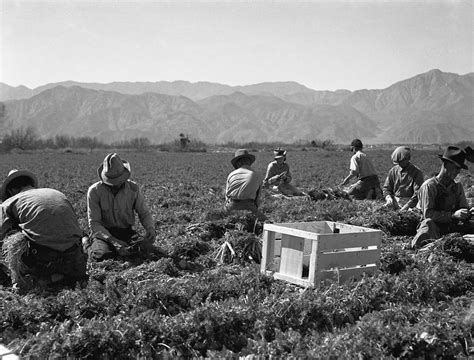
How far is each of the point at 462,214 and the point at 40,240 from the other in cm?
640

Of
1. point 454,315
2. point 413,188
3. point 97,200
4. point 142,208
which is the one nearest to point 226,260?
point 142,208

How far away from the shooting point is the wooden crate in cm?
689

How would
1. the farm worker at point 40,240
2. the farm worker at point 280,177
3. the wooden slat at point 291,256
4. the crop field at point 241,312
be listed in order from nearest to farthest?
1. the crop field at point 241,312
2. the farm worker at point 40,240
3. the wooden slat at point 291,256
4. the farm worker at point 280,177

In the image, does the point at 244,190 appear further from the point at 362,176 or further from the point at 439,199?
the point at 362,176

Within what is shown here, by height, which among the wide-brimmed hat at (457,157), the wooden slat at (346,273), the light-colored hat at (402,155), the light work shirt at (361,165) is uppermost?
the wide-brimmed hat at (457,157)

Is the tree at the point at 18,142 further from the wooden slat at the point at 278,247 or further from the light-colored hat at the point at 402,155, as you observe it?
the wooden slat at the point at 278,247

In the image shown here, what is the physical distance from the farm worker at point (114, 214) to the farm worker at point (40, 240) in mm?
1297

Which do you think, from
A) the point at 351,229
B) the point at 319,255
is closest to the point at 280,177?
the point at 351,229

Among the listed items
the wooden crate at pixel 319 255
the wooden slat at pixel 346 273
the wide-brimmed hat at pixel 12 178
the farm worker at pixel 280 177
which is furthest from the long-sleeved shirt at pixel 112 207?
the farm worker at pixel 280 177

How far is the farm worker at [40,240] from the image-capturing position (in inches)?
261

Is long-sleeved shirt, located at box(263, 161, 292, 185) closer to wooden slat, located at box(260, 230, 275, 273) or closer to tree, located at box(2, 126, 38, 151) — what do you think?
wooden slat, located at box(260, 230, 275, 273)

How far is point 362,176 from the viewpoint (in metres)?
15.1

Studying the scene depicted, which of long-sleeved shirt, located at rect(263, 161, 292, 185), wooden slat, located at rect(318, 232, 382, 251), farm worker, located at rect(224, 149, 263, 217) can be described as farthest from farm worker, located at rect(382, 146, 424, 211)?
wooden slat, located at rect(318, 232, 382, 251)

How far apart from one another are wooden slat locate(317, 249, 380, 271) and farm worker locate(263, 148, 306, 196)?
28.3 feet
